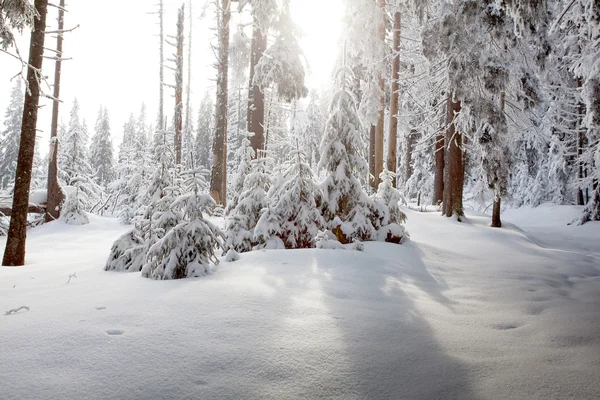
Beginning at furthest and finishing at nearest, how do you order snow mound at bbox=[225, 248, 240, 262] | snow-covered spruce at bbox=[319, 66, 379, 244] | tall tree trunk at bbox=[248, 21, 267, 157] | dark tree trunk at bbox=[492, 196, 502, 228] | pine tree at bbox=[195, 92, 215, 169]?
pine tree at bbox=[195, 92, 215, 169] < dark tree trunk at bbox=[492, 196, 502, 228] < tall tree trunk at bbox=[248, 21, 267, 157] < snow-covered spruce at bbox=[319, 66, 379, 244] < snow mound at bbox=[225, 248, 240, 262]

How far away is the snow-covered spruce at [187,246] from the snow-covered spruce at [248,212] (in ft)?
5.35

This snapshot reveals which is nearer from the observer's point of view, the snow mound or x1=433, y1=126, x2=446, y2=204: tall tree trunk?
the snow mound

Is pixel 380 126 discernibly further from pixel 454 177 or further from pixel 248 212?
pixel 248 212

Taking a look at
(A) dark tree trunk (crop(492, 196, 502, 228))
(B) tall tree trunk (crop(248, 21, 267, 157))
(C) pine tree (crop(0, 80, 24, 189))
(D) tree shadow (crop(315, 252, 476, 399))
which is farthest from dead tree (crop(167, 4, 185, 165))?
(C) pine tree (crop(0, 80, 24, 189))

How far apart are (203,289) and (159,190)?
4234 millimetres

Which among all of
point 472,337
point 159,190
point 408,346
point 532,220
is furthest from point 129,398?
point 532,220

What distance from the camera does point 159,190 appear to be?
311 inches

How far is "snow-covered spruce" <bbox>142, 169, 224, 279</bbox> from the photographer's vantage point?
5254mm

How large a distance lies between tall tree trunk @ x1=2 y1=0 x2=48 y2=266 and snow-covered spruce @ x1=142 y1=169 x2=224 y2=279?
436cm

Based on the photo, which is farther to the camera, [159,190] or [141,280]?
[159,190]

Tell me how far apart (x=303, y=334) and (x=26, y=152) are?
7761 millimetres

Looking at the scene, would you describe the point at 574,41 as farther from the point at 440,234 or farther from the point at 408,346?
the point at 408,346

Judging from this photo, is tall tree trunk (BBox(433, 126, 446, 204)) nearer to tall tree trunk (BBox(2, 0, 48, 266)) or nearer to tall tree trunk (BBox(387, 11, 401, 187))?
tall tree trunk (BBox(387, 11, 401, 187))

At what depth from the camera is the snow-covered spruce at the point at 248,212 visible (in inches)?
293
